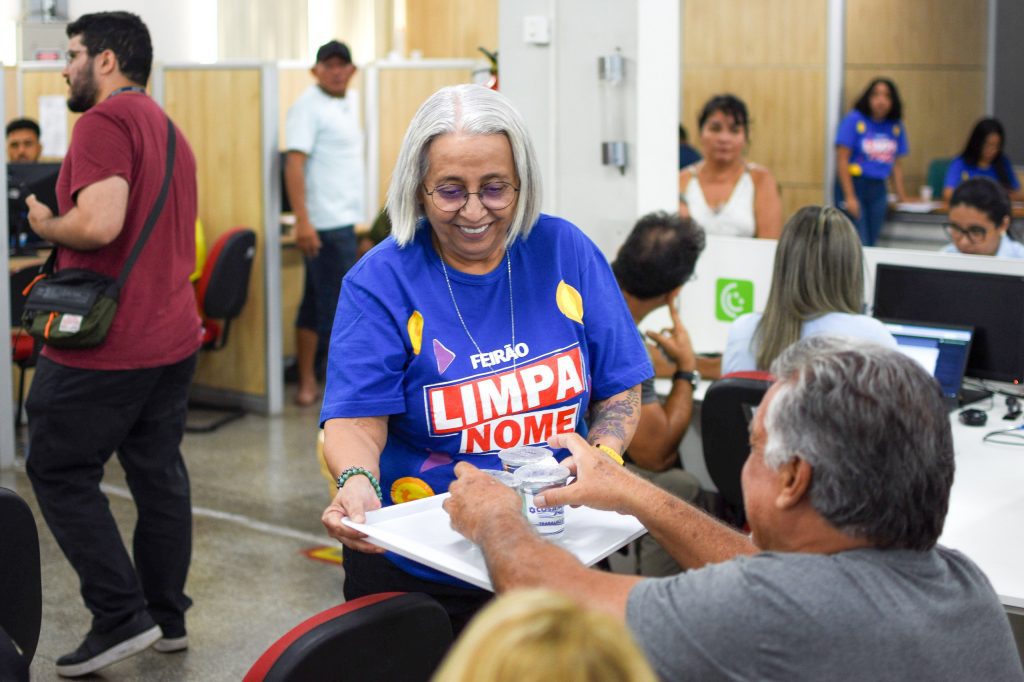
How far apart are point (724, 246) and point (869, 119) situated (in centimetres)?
519

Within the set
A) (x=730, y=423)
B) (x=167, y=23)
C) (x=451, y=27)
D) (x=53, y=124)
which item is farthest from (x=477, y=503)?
(x=451, y=27)

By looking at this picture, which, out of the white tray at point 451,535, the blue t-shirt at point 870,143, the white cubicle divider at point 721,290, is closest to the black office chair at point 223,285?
the white cubicle divider at point 721,290

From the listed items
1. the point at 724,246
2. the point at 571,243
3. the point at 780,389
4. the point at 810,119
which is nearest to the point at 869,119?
the point at 810,119

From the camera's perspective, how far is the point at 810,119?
9.60 meters

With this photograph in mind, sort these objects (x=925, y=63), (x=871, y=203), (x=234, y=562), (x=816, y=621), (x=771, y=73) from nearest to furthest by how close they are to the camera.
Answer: (x=816, y=621)
(x=234, y=562)
(x=871, y=203)
(x=771, y=73)
(x=925, y=63)

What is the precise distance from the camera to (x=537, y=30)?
4.32 m

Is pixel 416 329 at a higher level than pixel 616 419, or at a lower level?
higher

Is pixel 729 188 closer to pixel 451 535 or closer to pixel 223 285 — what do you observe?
pixel 223 285

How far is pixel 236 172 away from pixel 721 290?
2.75 meters

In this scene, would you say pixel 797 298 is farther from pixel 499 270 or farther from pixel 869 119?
pixel 869 119

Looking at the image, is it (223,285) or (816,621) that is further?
(223,285)

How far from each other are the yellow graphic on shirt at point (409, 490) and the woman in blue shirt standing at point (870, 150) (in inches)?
293

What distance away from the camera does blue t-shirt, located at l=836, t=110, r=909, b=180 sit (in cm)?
904

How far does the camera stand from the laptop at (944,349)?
12.0 feet
